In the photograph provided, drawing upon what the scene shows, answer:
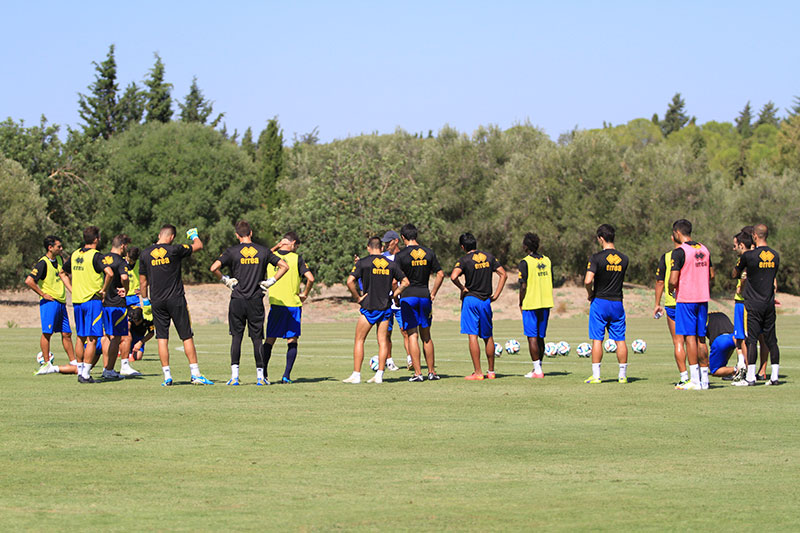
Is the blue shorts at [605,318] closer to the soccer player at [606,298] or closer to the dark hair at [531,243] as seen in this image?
the soccer player at [606,298]

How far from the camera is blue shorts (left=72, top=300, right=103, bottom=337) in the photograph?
1684cm

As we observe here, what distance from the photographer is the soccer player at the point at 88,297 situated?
662 inches

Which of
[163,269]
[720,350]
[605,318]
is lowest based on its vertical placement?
[720,350]

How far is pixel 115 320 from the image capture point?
1756cm

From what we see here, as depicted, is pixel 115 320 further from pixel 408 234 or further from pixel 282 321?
pixel 408 234

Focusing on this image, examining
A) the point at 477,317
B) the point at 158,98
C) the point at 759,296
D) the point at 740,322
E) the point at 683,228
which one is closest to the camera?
the point at 683,228

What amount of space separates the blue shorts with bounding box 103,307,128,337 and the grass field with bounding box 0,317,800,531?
130 cm

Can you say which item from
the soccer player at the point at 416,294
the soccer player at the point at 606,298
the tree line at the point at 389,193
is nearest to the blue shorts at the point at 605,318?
the soccer player at the point at 606,298

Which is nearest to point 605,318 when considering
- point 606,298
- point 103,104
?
point 606,298

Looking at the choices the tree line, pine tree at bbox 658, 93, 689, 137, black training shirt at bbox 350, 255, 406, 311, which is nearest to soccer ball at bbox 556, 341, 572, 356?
black training shirt at bbox 350, 255, 406, 311

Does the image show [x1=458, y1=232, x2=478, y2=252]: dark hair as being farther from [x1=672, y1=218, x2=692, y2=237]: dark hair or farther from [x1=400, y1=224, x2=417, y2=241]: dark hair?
[x1=672, y1=218, x2=692, y2=237]: dark hair

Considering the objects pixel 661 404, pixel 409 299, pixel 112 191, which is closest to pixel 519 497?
pixel 661 404

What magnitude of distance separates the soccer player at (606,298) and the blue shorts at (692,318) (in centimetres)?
121

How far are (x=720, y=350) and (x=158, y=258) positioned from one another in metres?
9.16
